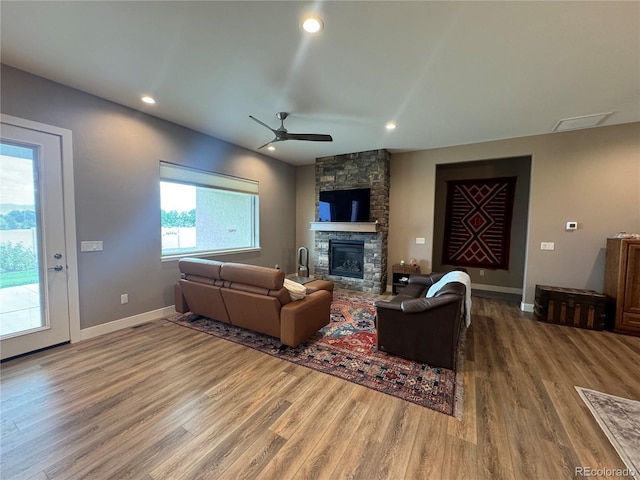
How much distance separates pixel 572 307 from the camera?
12.2 feet

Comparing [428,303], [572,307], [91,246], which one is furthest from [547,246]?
[91,246]

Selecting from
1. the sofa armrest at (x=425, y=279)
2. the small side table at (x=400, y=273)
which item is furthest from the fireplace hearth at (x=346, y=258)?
the sofa armrest at (x=425, y=279)

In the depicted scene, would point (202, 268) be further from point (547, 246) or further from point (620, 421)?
point (547, 246)

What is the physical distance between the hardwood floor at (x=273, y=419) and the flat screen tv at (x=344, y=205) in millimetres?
3308

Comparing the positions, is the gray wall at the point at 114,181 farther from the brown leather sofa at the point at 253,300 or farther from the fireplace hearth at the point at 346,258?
the fireplace hearth at the point at 346,258

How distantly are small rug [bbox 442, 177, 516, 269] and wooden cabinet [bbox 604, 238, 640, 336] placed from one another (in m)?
1.98

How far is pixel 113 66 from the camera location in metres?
2.52

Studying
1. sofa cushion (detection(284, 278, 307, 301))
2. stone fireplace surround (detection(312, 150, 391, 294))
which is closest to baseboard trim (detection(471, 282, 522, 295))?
stone fireplace surround (detection(312, 150, 391, 294))

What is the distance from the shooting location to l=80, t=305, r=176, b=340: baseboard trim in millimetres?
3148

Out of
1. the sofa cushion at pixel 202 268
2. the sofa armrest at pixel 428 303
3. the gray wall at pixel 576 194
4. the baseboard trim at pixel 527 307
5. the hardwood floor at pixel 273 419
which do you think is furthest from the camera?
the baseboard trim at pixel 527 307

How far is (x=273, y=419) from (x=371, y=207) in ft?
14.2

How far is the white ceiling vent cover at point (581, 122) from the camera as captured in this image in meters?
3.43

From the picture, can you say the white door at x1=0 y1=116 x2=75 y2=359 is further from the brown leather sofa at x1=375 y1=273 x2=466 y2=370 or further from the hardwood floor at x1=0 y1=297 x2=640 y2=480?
the brown leather sofa at x1=375 y1=273 x2=466 y2=370

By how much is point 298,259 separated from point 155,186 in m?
3.68
